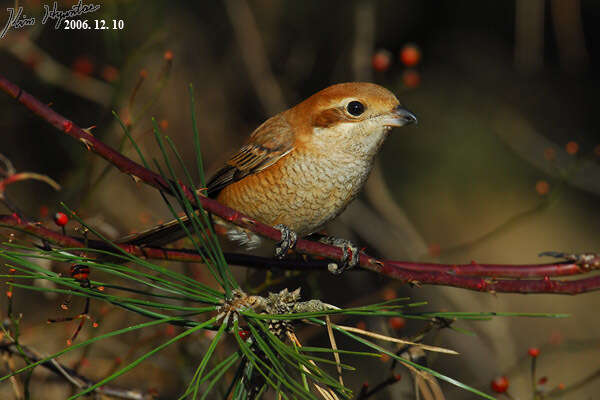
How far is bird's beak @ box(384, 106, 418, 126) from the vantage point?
99.0 inches

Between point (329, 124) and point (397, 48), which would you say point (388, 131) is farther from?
point (397, 48)

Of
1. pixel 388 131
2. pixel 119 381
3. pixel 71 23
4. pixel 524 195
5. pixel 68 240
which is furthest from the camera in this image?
pixel 524 195

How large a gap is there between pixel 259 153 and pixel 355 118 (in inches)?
21.2

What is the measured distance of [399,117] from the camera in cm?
255

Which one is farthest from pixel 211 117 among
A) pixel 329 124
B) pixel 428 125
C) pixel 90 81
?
pixel 329 124

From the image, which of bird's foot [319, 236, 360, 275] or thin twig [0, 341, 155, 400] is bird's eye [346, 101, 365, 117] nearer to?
bird's foot [319, 236, 360, 275]

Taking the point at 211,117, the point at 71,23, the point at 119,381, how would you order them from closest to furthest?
the point at 119,381
the point at 71,23
the point at 211,117

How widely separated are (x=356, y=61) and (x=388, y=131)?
4.39ft

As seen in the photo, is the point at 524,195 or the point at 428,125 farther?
the point at 524,195

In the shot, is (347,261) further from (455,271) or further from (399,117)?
(399,117)

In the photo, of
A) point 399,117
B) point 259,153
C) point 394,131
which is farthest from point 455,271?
point 394,131

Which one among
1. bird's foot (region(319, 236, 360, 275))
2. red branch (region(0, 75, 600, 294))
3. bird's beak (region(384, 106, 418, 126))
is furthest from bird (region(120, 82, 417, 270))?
red branch (region(0, 75, 600, 294))

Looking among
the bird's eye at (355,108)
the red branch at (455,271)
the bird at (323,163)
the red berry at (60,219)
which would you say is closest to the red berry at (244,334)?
the red branch at (455,271)

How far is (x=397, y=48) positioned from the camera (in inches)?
196
